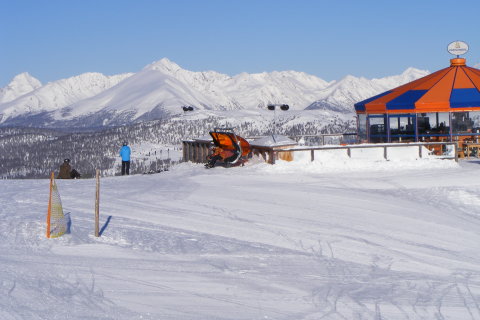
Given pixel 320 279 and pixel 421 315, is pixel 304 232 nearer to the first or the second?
pixel 320 279

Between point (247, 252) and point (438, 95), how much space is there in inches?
830

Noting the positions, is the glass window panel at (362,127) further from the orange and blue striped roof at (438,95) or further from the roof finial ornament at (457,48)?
the roof finial ornament at (457,48)

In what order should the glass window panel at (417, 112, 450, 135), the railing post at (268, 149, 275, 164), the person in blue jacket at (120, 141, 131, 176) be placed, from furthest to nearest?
1. the glass window panel at (417, 112, 450, 135)
2. the person in blue jacket at (120, 141, 131, 176)
3. the railing post at (268, 149, 275, 164)

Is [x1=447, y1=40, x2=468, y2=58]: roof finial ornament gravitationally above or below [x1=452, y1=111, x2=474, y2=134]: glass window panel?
above

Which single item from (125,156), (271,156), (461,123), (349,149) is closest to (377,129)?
(461,123)

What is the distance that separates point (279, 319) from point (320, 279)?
2112mm

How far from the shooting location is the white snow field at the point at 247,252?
8.75m

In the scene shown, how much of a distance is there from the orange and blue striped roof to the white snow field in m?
9.16

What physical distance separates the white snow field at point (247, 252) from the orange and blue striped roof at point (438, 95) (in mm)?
9160

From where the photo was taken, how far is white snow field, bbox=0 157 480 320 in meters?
8.75

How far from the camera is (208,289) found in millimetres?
9555

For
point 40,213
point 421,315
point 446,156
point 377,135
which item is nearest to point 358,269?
point 421,315

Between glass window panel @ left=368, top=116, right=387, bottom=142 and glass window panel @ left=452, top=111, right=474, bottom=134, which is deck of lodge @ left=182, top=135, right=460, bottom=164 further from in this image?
glass window panel @ left=368, top=116, right=387, bottom=142

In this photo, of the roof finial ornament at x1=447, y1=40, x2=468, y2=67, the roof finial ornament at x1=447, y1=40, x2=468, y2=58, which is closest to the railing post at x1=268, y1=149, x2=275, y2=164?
the roof finial ornament at x1=447, y1=40, x2=468, y2=67
